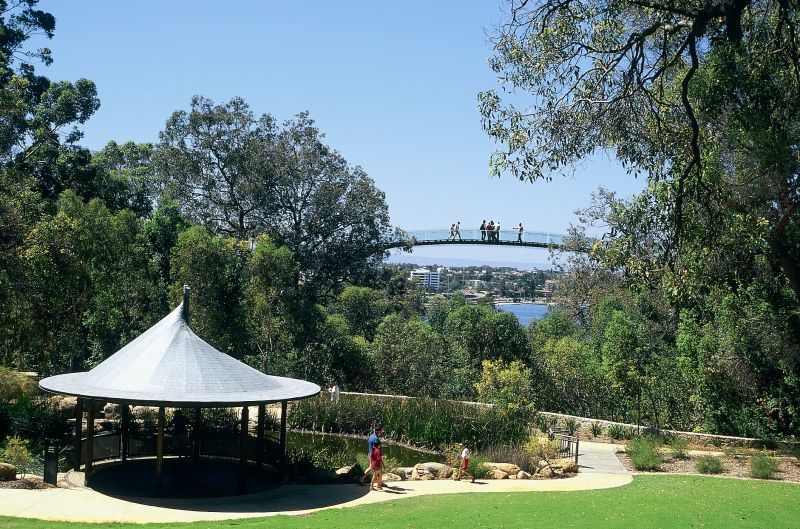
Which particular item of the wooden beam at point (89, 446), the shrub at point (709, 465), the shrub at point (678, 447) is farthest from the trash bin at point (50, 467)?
the shrub at point (678, 447)

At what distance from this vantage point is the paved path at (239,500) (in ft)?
43.7

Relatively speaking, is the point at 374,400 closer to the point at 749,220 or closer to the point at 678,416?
the point at 678,416

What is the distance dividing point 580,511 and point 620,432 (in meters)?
10.3

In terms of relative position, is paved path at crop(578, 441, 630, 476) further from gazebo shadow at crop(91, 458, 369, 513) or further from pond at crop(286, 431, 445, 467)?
gazebo shadow at crop(91, 458, 369, 513)

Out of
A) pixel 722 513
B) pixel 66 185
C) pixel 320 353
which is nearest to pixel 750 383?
pixel 722 513

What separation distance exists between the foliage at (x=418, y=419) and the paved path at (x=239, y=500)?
3.59 m

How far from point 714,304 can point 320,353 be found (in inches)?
571

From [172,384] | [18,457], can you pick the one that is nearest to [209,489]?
[172,384]

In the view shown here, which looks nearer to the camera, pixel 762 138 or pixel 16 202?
pixel 762 138

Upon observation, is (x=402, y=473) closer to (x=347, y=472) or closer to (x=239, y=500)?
(x=347, y=472)

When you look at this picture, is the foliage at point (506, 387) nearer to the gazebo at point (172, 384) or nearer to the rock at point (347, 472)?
the rock at point (347, 472)

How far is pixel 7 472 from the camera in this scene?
50.0 feet

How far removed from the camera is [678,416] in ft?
82.9

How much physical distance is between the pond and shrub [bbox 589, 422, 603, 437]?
16.6 ft
